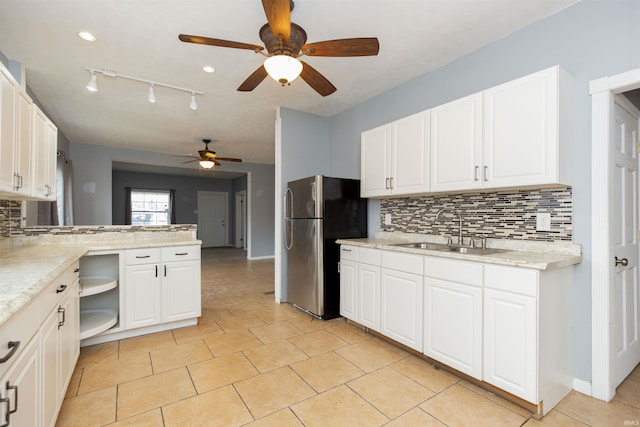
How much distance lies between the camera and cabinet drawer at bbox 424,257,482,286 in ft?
6.50

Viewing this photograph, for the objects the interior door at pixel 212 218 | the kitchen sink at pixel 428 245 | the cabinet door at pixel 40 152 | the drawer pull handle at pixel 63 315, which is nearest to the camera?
the drawer pull handle at pixel 63 315

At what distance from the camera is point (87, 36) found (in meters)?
2.42

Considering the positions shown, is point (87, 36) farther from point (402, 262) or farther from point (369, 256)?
point (402, 262)

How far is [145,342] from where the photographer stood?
2.78 meters

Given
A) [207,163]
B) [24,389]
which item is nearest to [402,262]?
[24,389]

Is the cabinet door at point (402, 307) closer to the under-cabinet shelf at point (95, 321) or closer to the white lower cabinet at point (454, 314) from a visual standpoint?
the white lower cabinet at point (454, 314)

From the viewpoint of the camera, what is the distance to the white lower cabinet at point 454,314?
77.7 inches

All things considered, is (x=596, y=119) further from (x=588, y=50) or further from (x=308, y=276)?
(x=308, y=276)

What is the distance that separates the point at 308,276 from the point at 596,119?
2766 millimetres

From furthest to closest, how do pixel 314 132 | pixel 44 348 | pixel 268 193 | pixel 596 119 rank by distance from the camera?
pixel 268 193, pixel 314 132, pixel 596 119, pixel 44 348

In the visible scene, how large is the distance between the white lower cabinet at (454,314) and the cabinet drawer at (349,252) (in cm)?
87

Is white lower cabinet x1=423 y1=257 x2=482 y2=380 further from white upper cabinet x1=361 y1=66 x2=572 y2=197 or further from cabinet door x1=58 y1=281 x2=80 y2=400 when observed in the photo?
cabinet door x1=58 y1=281 x2=80 y2=400

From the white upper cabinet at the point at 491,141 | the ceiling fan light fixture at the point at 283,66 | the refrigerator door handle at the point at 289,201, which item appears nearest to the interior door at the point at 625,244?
the white upper cabinet at the point at 491,141

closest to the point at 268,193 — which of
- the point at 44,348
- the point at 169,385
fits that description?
the point at 169,385
